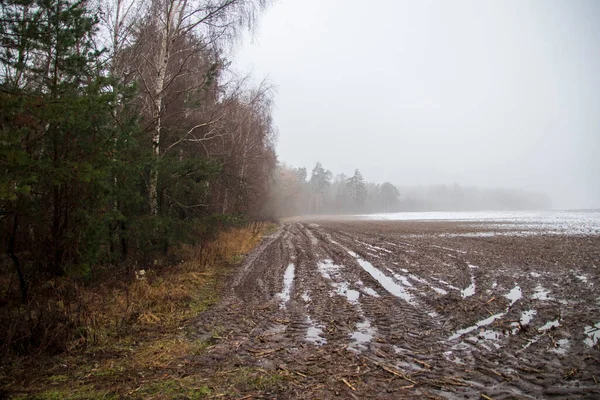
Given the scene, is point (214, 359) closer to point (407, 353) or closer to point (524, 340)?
point (407, 353)

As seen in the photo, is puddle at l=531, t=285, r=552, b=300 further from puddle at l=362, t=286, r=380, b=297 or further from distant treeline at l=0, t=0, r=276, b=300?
distant treeline at l=0, t=0, r=276, b=300

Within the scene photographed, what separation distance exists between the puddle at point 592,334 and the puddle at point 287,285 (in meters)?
4.70

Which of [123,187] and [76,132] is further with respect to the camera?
[123,187]

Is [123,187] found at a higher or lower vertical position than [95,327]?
higher

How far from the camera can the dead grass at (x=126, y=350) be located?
3.32 metres

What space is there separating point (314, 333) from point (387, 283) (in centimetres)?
379

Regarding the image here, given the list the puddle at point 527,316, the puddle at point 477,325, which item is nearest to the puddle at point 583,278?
the puddle at point 527,316

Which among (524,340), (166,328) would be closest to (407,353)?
(524,340)

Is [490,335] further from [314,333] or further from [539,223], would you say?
[539,223]

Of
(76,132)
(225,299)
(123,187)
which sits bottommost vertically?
(225,299)

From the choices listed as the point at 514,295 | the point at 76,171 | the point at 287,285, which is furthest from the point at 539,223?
the point at 76,171

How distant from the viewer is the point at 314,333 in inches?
190

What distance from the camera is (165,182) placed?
8.52 m

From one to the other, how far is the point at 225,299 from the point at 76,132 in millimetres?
4271
